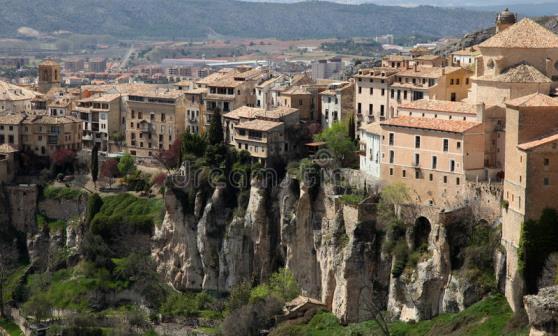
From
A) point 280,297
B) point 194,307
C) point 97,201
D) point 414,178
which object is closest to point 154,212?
point 97,201

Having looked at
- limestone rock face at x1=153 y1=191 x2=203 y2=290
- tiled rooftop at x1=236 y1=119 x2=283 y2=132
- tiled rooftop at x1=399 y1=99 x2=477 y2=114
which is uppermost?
tiled rooftop at x1=399 y1=99 x2=477 y2=114

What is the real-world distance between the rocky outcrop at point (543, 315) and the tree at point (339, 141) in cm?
2646

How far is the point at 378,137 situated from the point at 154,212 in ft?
58.3

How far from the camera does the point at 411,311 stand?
2346 inches

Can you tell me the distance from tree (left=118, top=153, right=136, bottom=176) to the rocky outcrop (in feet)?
137

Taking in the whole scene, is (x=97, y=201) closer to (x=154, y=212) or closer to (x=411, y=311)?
(x=154, y=212)

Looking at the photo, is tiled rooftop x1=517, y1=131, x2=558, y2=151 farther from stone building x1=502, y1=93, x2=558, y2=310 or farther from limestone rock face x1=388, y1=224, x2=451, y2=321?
limestone rock face x1=388, y1=224, x2=451, y2=321

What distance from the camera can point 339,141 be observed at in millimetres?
70750

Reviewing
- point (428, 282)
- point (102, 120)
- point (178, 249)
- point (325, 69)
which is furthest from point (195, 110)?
point (325, 69)

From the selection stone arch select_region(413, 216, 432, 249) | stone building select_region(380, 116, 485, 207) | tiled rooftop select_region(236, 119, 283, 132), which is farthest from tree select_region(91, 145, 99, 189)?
stone arch select_region(413, 216, 432, 249)

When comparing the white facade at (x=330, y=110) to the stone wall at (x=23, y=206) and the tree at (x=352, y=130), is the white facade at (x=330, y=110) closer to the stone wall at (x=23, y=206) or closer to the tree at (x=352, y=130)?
the tree at (x=352, y=130)

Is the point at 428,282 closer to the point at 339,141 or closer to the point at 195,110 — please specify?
the point at 339,141

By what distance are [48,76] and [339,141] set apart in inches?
1613

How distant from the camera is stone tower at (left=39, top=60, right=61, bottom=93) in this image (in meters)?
105
